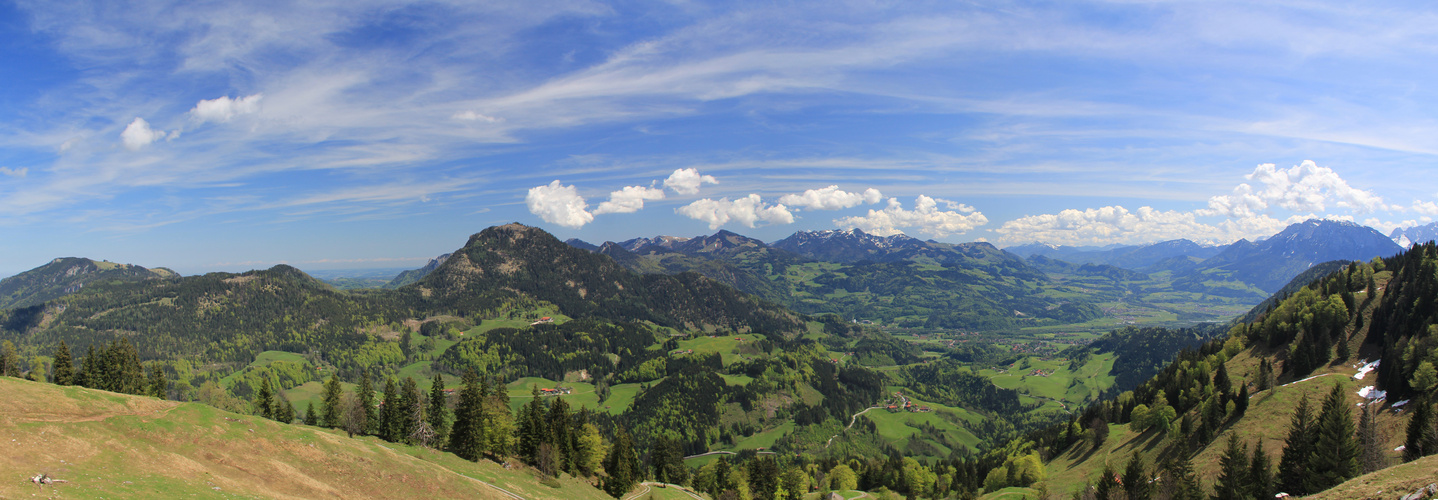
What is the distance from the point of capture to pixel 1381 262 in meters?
134

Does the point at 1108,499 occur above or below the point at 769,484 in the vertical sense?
above

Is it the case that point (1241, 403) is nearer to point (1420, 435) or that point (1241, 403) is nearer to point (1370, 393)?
point (1370, 393)

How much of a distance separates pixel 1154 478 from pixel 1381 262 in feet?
388

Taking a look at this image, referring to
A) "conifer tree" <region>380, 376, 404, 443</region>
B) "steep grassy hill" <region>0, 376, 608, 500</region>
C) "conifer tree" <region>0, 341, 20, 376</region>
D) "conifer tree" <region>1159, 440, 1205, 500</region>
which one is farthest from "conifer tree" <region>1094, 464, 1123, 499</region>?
"conifer tree" <region>0, 341, 20, 376</region>

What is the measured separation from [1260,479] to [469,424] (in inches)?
3829

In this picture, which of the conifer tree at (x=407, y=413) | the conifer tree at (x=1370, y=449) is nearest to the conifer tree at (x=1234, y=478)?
the conifer tree at (x=1370, y=449)

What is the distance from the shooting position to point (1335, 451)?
57750mm

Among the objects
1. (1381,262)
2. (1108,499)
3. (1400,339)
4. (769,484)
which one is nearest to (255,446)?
(769,484)

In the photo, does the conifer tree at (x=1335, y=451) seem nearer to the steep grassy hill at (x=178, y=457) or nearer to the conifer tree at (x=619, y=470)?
the conifer tree at (x=619, y=470)

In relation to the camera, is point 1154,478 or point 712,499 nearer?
point 1154,478

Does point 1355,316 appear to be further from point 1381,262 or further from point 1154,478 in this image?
point 1154,478

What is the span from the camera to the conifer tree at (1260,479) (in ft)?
200

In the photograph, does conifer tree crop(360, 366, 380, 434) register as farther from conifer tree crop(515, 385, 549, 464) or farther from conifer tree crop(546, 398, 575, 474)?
conifer tree crop(546, 398, 575, 474)

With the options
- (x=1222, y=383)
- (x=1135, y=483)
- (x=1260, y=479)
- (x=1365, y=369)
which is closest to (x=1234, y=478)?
(x=1260, y=479)
